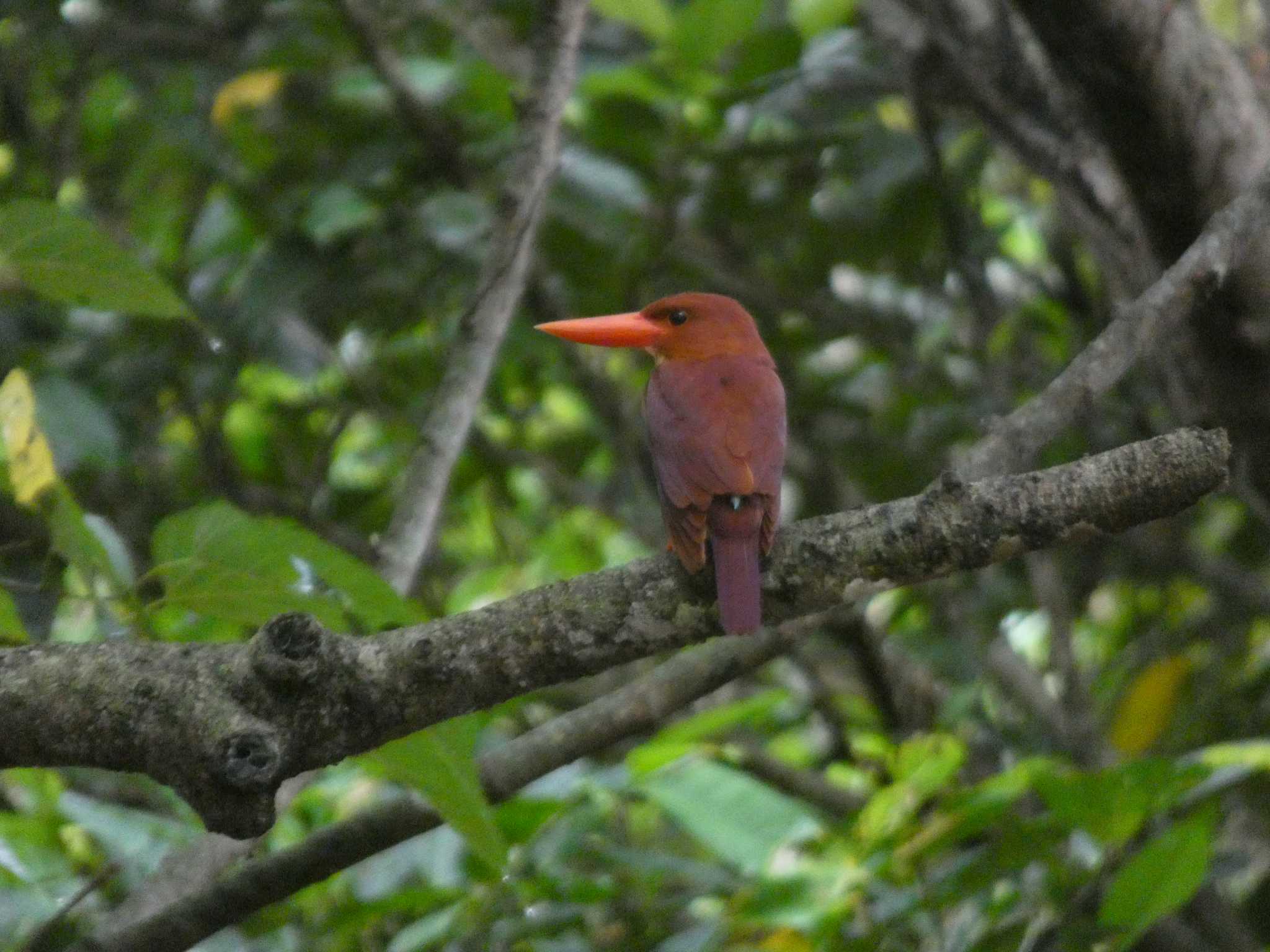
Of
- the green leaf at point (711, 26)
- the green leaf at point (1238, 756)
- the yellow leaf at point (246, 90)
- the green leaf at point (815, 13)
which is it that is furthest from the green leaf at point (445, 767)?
the green leaf at point (815, 13)

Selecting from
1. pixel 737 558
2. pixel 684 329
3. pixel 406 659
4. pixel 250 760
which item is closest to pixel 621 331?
pixel 684 329

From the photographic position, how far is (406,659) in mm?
1592

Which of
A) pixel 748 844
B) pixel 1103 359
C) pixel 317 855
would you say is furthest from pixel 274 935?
pixel 1103 359

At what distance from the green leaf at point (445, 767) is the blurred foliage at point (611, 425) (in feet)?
0.46

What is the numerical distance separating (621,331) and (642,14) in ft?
2.39

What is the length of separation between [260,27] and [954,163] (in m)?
1.90

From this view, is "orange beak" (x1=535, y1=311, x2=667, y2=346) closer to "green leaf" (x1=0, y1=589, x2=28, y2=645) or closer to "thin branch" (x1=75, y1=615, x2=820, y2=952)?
"thin branch" (x1=75, y1=615, x2=820, y2=952)

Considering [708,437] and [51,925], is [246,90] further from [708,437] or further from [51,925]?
[51,925]

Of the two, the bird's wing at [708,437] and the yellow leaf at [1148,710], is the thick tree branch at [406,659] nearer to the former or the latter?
the bird's wing at [708,437]

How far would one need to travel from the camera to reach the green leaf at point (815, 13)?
411cm

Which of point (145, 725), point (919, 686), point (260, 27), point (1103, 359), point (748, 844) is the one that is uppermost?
point (1103, 359)

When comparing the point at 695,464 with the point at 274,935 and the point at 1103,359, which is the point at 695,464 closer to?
the point at 1103,359

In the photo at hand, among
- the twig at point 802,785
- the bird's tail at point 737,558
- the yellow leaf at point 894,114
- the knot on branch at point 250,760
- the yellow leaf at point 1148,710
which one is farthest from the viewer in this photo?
the yellow leaf at point 894,114

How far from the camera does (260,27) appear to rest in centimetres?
393
